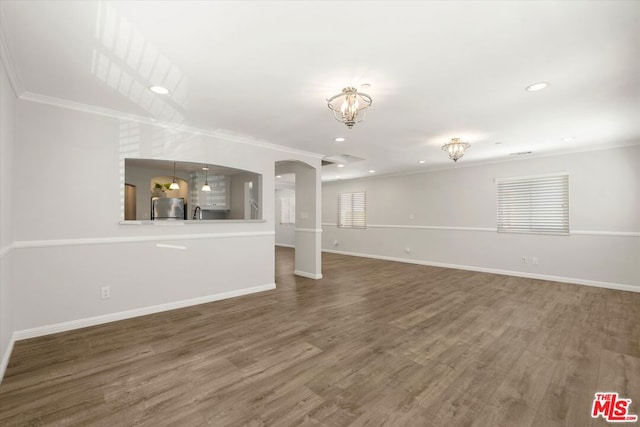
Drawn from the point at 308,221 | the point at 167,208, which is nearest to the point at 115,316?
the point at 167,208

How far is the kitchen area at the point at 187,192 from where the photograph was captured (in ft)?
11.9

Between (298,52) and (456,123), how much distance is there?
102 inches

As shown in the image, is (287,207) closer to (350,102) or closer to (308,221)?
(308,221)

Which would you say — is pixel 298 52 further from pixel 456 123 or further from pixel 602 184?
pixel 602 184

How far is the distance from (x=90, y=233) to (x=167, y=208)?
949 mm

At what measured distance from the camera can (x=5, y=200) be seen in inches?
94.0

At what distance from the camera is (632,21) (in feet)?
5.91

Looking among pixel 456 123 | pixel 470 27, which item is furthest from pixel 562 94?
pixel 470 27

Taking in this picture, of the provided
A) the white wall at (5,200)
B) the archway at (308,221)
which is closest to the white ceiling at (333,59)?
the white wall at (5,200)

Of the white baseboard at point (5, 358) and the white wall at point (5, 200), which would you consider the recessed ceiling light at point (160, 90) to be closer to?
the white wall at point (5, 200)

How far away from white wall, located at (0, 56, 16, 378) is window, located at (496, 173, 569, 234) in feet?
25.2

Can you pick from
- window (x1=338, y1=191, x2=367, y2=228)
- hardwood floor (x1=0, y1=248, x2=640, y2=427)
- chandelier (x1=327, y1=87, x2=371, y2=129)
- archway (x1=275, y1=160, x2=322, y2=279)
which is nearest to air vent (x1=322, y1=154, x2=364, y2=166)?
archway (x1=275, y1=160, x2=322, y2=279)

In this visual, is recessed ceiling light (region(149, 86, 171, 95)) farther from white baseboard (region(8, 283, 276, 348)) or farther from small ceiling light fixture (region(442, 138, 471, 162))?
small ceiling light fixture (region(442, 138, 471, 162))

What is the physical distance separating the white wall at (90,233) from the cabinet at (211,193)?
0.32 metres
